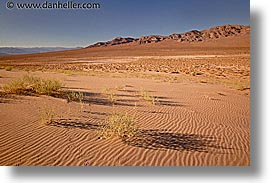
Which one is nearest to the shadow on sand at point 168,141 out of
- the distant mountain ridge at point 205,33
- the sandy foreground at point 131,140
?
the sandy foreground at point 131,140

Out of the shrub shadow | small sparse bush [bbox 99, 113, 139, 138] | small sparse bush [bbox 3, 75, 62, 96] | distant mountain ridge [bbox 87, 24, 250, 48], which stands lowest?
the shrub shadow

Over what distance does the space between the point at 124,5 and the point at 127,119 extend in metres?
2.54

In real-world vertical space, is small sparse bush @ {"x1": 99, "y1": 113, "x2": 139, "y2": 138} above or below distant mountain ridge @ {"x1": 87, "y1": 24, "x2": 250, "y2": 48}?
below

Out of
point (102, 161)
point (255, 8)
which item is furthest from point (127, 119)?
point (255, 8)

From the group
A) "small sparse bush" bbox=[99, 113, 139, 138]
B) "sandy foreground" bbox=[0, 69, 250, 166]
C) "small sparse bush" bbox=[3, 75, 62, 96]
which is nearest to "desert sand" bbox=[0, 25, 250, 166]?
"sandy foreground" bbox=[0, 69, 250, 166]

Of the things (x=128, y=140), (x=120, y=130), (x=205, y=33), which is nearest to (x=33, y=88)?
(x=120, y=130)

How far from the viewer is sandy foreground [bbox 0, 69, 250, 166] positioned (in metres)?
4.62

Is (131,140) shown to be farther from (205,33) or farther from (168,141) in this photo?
(205,33)

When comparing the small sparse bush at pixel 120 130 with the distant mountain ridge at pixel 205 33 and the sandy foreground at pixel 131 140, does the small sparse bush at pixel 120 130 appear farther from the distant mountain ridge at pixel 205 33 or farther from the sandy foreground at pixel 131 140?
the distant mountain ridge at pixel 205 33

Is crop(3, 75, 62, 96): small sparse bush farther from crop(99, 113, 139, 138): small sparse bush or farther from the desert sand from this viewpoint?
crop(99, 113, 139, 138): small sparse bush

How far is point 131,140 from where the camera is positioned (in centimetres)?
498

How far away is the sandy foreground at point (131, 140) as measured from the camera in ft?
15.1

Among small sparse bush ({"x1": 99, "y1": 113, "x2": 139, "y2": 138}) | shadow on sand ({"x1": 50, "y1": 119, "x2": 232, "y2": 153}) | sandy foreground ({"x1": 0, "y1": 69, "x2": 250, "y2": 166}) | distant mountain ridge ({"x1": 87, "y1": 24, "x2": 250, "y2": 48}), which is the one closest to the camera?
sandy foreground ({"x1": 0, "y1": 69, "x2": 250, "y2": 166})

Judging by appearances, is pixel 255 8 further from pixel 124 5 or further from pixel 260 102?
pixel 124 5
